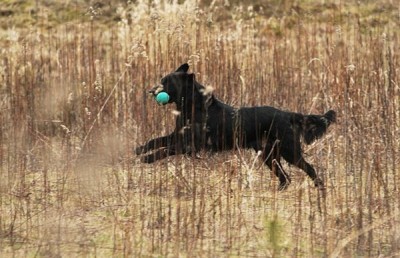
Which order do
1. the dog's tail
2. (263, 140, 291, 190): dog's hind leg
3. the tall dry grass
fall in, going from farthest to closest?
1. the dog's tail
2. (263, 140, 291, 190): dog's hind leg
3. the tall dry grass

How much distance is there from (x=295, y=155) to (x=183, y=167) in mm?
929

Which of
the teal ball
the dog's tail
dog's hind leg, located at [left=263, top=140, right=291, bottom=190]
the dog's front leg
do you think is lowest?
dog's hind leg, located at [left=263, top=140, right=291, bottom=190]

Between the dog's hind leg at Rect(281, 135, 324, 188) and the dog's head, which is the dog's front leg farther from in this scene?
the dog's hind leg at Rect(281, 135, 324, 188)

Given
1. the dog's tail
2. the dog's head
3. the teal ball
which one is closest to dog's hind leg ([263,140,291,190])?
the dog's tail

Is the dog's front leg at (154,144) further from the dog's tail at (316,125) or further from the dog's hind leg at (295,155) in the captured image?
the dog's tail at (316,125)

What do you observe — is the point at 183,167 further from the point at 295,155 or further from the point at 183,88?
the point at 295,155

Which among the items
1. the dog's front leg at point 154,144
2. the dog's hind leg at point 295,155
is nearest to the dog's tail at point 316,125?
the dog's hind leg at point 295,155

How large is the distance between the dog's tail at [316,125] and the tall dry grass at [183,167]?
14 cm

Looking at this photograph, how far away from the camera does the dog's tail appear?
5918mm

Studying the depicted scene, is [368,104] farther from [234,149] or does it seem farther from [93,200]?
[93,200]

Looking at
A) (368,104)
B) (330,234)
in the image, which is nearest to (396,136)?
(368,104)

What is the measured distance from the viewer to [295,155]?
18.8ft

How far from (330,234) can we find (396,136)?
2.33 m

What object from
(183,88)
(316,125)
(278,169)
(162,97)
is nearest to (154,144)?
(162,97)
